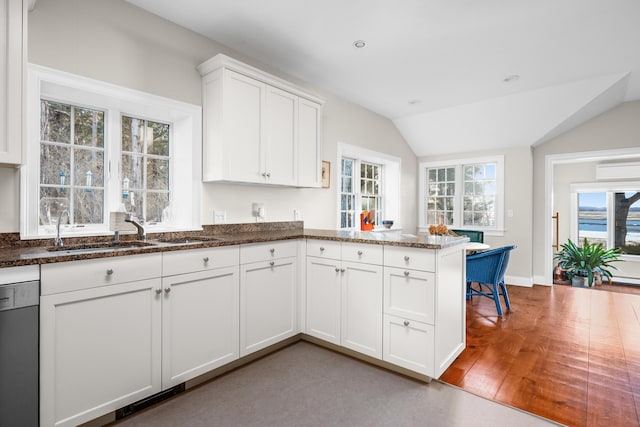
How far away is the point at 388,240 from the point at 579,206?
267 inches

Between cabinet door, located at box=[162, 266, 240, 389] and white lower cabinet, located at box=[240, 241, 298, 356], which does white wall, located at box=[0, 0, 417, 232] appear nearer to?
white lower cabinet, located at box=[240, 241, 298, 356]

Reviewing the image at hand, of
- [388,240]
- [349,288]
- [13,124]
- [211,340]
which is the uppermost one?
[13,124]

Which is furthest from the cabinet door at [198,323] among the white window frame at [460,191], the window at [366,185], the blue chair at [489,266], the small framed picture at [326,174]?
the white window frame at [460,191]

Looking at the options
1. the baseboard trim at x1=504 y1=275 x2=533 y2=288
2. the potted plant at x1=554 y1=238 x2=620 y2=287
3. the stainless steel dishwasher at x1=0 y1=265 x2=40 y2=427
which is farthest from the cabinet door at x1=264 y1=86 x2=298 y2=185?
the potted plant at x1=554 y1=238 x2=620 y2=287

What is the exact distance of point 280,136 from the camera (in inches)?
121

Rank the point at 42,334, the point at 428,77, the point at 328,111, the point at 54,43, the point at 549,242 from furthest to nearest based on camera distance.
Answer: the point at 549,242 → the point at 328,111 → the point at 428,77 → the point at 54,43 → the point at 42,334

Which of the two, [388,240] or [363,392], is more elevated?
[388,240]

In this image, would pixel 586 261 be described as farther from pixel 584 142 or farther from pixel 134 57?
pixel 134 57

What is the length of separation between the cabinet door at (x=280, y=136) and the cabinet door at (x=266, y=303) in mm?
821

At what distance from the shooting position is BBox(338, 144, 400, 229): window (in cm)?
468

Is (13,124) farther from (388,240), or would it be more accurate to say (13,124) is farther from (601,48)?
(601,48)

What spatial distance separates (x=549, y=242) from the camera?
5191 mm

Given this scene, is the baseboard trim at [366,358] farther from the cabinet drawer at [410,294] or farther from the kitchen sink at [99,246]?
the kitchen sink at [99,246]

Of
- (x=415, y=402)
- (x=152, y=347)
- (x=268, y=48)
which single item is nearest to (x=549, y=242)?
(x=415, y=402)
